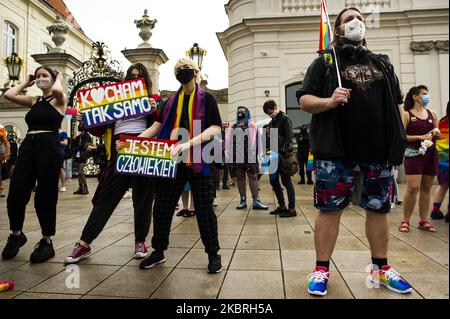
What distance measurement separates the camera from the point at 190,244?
3947mm

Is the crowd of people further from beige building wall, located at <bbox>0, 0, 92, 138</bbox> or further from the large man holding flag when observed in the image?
beige building wall, located at <bbox>0, 0, 92, 138</bbox>

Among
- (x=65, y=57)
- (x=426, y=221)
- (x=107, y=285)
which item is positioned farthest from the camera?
(x=65, y=57)

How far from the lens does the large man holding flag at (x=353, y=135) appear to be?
237cm

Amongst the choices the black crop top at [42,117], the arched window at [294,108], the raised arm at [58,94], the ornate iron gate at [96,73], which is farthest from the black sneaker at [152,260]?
the arched window at [294,108]


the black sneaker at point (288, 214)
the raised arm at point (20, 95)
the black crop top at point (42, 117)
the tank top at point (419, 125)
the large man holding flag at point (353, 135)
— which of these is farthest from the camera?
the black sneaker at point (288, 214)

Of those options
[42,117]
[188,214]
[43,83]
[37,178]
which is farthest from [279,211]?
[43,83]

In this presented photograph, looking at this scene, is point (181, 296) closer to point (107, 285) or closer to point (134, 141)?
point (107, 285)

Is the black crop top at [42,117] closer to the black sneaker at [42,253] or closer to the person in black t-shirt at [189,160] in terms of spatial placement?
the person in black t-shirt at [189,160]

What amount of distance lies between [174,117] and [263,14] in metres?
11.8

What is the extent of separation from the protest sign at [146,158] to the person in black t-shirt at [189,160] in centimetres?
10

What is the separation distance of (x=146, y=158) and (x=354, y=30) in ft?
6.44

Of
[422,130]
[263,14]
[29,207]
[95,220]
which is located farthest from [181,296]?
[263,14]

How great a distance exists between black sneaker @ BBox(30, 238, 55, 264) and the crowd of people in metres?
0.01

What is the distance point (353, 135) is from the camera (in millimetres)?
2377
